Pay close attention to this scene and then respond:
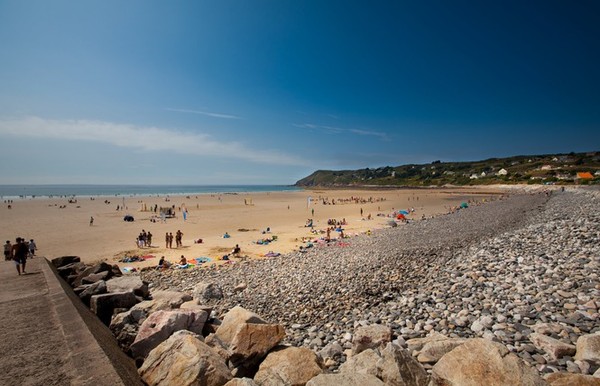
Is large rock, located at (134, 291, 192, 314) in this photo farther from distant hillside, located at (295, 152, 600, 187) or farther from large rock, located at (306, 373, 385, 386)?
distant hillside, located at (295, 152, 600, 187)

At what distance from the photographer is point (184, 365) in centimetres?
454

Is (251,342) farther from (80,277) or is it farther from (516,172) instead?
(516,172)

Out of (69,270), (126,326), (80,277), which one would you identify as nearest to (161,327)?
(126,326)

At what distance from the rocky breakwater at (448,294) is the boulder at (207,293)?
0.22m

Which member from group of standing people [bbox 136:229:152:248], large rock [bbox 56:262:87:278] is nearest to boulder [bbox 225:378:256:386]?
large rock [bbox 56:262:87:278]

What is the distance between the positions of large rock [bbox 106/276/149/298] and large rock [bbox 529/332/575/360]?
417 inches

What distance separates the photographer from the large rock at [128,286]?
9.38 metres

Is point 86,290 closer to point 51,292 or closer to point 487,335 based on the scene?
point 51,292

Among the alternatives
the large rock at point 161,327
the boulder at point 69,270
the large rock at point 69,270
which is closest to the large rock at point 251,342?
the large rock at point 161,327

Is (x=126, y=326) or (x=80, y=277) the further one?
(x=80, y=277)

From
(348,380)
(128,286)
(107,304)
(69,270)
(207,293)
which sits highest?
(348,380)

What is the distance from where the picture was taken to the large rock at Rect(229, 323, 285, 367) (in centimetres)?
501

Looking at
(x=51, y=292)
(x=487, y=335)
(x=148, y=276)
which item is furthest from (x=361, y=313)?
(x=148, y=276)

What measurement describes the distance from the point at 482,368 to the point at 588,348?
7.57ft
